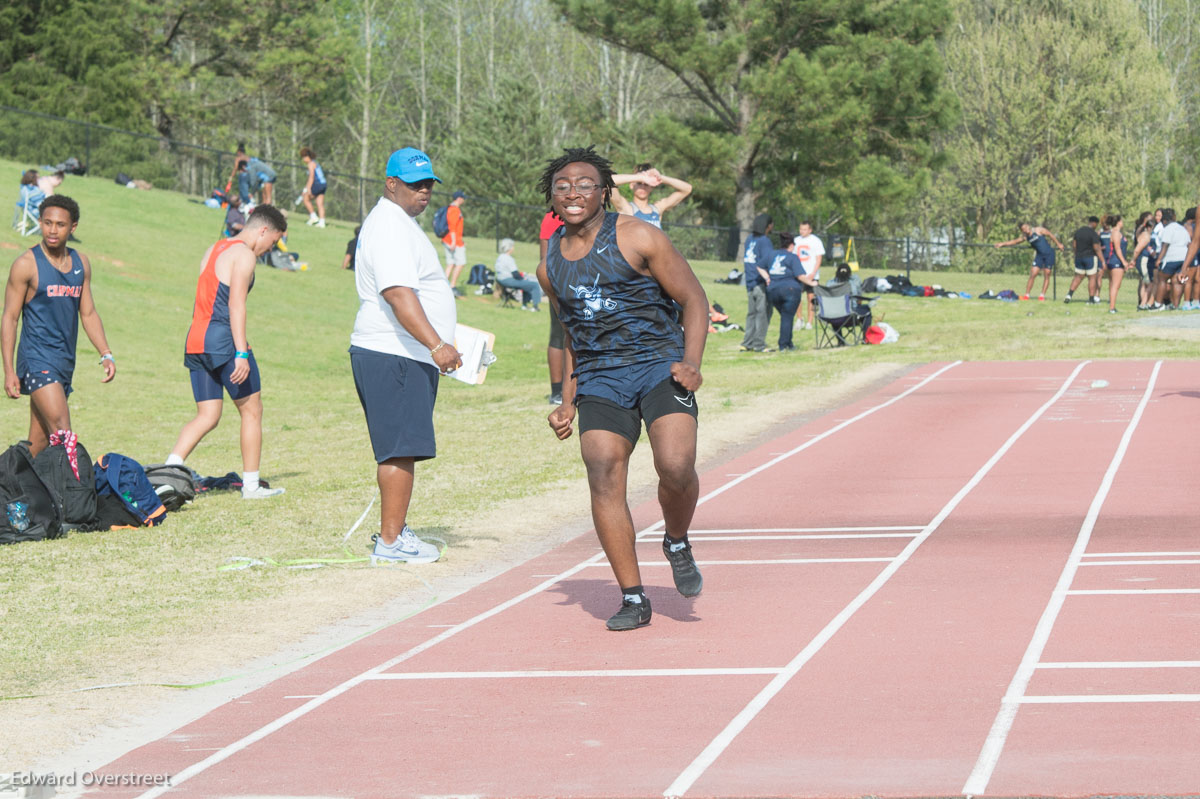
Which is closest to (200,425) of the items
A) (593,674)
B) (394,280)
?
(394,280)

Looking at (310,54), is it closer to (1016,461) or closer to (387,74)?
(387,74)

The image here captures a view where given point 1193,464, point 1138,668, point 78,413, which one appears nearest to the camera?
point 1138,668

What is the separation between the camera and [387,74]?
66438 millimetres

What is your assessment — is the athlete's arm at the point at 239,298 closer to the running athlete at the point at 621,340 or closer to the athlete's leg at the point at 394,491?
the athlete's leg at the point at 394,491

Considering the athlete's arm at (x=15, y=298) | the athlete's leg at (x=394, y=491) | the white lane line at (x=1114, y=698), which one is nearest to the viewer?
the white lane line at (x=1114, y=698)

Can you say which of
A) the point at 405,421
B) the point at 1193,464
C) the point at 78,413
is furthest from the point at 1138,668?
the point at 78,413

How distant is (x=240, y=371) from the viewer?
9.55 meters

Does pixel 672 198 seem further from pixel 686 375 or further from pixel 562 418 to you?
pixel 686 375

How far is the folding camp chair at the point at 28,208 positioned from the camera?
27.1 meters

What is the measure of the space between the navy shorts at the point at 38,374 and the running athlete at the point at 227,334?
0.80m

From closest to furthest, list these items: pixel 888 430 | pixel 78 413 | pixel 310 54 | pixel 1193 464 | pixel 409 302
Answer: pixel 409 302 → pixel 1193 464 → pixel 888 430 → pixel 78 413 → pixel 310 54

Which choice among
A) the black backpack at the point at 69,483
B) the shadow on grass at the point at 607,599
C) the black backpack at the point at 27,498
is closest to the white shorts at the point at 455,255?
the black backpack at the point at 69,483

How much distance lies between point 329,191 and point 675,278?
44.3 metres

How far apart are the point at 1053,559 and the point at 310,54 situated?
43511mm
